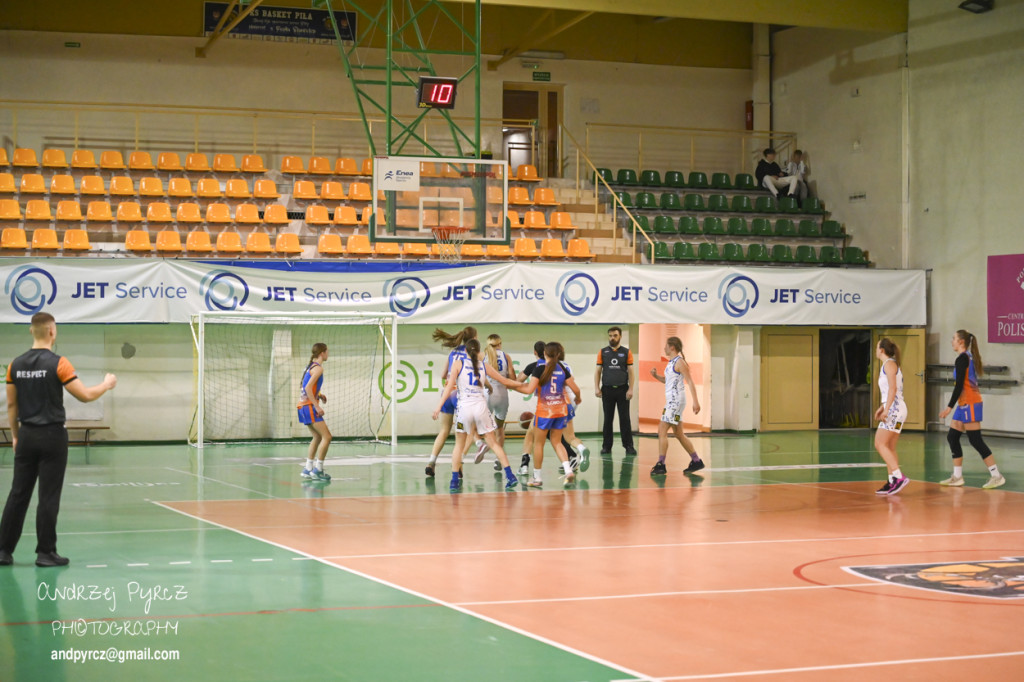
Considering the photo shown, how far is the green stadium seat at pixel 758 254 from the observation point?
2614 centimetres

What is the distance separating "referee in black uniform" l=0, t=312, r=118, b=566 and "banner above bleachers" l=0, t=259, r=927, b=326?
37.8 feet

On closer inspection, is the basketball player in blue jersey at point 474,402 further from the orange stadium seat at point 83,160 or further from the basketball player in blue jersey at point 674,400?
the orange stadium seat at point 83,160

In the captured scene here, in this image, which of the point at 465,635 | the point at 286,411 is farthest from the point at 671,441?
the point at 465,635

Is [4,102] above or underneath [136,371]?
above

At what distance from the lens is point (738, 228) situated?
27562mm

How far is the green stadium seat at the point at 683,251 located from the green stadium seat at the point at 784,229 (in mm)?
3251

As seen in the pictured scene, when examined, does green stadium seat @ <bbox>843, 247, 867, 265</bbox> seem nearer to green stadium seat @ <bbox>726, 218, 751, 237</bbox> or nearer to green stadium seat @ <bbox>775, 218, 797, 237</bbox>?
green stadium seat @ <bbox>775, 218, 797, 237</bbox>

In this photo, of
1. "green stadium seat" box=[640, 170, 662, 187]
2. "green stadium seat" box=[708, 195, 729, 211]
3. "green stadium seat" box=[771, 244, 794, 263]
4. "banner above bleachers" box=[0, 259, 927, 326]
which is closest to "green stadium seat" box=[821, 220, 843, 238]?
"green stadium seat" box=[771, 244, 794, 263]

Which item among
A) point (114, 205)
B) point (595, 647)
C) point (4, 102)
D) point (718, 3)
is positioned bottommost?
point (595, 647)

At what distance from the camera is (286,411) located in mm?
21609

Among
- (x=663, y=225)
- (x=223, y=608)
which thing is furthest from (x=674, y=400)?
(x=663, y=225)

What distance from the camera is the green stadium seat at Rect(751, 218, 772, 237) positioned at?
27.6m

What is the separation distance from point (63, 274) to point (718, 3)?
573 inches

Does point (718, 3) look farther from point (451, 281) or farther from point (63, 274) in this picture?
point (63, 274)
